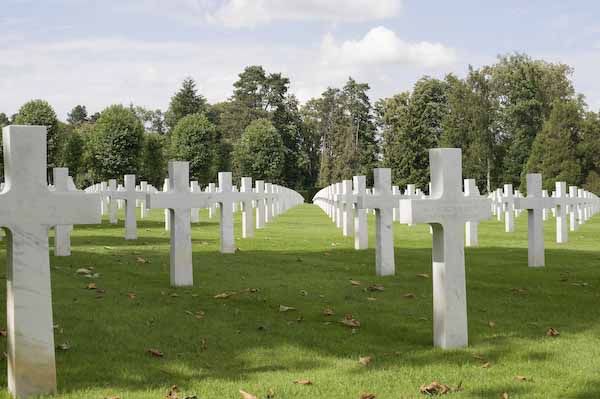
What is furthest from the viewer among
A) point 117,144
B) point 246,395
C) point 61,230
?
point 117,144

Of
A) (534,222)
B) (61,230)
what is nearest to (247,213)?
(61,230)

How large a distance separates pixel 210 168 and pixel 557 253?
60.4m

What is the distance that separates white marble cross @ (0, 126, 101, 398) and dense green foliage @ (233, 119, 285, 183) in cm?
7201

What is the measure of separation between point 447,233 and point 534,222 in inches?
265

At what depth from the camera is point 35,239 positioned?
17.2 feet

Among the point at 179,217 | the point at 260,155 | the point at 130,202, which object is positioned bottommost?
the point at 179,217

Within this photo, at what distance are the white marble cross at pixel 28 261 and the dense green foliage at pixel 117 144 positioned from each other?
55599 mm

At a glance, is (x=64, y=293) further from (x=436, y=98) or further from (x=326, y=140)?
(x=326, y=140)

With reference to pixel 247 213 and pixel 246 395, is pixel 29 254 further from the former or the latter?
pixel 247 213

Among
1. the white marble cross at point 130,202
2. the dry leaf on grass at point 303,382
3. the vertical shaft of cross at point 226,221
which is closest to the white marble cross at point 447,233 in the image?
the dry leaf on grass at point 303,382

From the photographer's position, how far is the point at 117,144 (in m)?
60.0

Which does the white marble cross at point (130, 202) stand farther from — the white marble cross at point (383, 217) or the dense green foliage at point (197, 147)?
the dense green foliage at point (197, 147)

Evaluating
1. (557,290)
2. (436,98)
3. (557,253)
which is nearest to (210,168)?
(436,98)

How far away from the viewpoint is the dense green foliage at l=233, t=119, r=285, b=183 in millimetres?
77875
